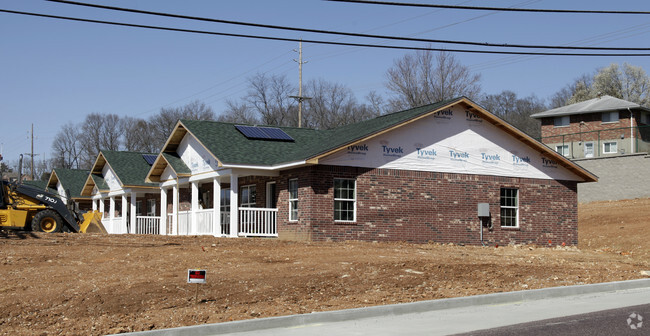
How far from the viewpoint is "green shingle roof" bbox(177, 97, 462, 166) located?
2667cm

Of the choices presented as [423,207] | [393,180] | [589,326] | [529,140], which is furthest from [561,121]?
[589,326]

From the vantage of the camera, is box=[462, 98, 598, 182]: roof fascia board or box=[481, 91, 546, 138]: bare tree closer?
box=[462, 98, 598, 182]: roof fascia board

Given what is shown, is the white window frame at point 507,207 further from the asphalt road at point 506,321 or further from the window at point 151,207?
the window at point 151,207

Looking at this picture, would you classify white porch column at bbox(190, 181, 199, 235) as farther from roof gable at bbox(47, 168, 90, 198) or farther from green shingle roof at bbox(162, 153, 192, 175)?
roof gable at bbox(47, 168, 90, 198)

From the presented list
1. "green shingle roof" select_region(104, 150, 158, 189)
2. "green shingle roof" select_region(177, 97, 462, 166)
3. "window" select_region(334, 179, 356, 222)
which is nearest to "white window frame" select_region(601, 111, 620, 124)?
"green shingle roof" select_region(177, 97, 462, 166)

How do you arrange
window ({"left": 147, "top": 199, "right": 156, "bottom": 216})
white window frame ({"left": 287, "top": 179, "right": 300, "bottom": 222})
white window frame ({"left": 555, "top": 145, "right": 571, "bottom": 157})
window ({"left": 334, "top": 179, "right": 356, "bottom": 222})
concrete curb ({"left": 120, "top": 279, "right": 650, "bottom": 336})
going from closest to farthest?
1. concrete curb ({"left": 120, "top": 279, "right": 650, "bottom": 336})
2. window ({"left": 334, "top": 179, "right": 356, "bottom": 222})
3. white window frame ({"left": 287, "top": 179, "right": 300, "bottom": 222})
4. window ({"left": 147, "top": 199, "right": 156, "bottom": 216})
5. white window frame ({"left": 555, "top": 145, "right": 571, "bottom": 157})

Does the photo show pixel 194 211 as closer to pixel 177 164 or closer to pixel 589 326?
pixel 177 164

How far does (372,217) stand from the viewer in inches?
1033

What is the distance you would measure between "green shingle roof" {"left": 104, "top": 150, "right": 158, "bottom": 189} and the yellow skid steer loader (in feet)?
24.8

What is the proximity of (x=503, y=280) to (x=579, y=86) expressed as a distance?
74.5 metres

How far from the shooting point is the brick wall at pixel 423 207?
25.5 meters

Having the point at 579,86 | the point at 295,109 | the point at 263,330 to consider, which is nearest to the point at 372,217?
the point at 263,330

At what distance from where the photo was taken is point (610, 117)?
2441 inches

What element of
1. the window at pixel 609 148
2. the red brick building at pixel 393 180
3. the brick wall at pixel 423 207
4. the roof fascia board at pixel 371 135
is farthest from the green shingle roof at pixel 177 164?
the window at pixel 609 148
